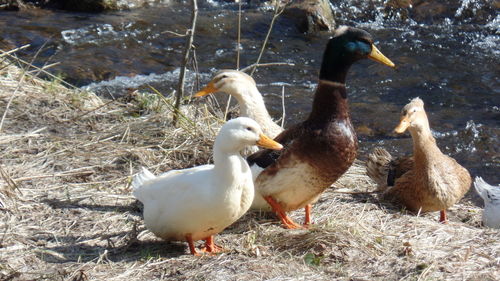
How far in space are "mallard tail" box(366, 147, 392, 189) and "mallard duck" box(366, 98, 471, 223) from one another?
0.06 feet

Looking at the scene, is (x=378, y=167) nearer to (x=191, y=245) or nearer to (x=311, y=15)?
(x=191, y=245)

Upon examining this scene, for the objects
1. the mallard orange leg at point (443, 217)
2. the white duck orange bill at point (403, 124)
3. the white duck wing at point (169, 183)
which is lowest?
the mallard orange leg at point (443, 217)

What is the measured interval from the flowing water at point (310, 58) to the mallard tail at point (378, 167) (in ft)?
4.20

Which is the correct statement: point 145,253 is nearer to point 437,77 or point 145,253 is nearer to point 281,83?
point 281,83

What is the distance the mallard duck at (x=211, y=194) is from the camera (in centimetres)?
407

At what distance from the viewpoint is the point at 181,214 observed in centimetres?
411

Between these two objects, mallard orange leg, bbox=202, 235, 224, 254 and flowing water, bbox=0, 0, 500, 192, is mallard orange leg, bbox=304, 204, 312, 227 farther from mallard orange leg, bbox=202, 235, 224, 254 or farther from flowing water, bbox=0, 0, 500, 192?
flowing water, bbox=0, 0, 500, 192

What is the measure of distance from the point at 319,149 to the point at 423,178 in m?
1.23

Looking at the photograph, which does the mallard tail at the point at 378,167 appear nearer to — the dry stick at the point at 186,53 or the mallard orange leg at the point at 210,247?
the dry stick at the point at 186,53

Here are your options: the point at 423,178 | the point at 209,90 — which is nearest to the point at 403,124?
the point at 423,178

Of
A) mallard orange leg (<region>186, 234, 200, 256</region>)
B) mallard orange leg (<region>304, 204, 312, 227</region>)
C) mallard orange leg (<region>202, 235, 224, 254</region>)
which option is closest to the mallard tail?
mallard orange leg (<region>304, 204, 312, 227</region>)

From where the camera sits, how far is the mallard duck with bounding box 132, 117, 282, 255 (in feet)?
13.3

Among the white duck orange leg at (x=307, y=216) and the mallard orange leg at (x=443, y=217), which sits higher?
the white duck orange leg at (x=307, y=216)

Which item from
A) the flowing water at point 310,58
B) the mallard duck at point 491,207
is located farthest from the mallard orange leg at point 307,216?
the flowing water at point 310,58
